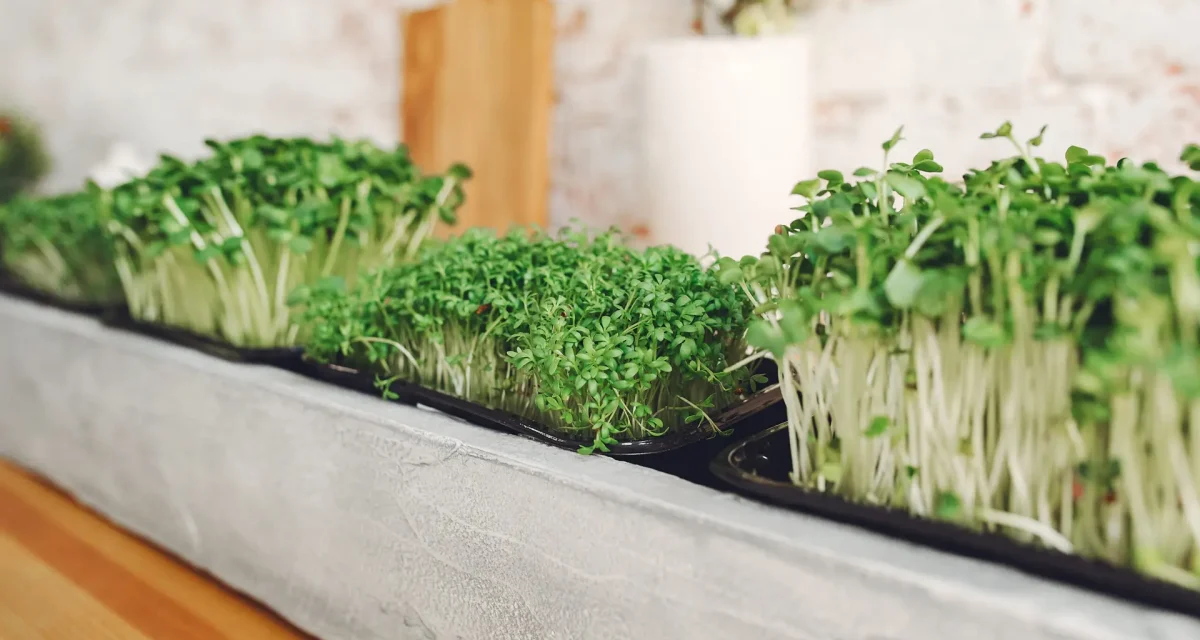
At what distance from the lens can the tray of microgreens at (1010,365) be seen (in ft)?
1.78

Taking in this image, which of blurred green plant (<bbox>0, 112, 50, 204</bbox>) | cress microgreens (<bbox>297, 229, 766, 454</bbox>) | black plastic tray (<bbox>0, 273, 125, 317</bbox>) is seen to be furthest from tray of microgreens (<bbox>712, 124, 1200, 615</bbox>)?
blurred green plant (<bbox>0, 112, 50, 204</bbox>)

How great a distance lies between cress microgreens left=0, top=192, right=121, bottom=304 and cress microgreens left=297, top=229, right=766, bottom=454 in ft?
2.69

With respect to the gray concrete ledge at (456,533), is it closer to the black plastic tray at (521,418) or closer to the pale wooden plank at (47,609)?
the black plastic tray at (521,418)

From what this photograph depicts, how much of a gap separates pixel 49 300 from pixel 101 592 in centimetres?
81

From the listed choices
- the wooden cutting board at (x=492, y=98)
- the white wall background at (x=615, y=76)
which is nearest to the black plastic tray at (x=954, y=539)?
the white wall background at (x=615, y=76)

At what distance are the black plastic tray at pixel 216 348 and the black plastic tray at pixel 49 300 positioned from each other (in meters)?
0.13

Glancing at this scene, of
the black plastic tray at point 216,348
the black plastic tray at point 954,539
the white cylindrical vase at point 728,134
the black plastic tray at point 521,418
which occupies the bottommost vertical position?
the black plastic tray at point 954,539

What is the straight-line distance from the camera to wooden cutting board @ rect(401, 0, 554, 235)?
1.91 meters

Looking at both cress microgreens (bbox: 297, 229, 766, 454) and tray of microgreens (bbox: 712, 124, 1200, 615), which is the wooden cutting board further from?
tray of microgreens (bbox: 712, 124, 1200, 615)

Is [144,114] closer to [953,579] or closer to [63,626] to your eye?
[63,626]

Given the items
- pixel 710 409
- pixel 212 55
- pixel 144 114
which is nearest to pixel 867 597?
pixel 710 409

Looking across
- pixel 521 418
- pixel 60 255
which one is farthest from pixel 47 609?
pixel 60 255

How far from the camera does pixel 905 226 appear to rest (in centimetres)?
65

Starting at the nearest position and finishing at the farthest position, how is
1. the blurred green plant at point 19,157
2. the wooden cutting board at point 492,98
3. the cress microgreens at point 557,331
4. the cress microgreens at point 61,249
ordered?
1. the cress microgreens at point 557,331
2. the cress microgreens at point 61,249
3. the wooden cutting board at point 492,98
4. the blurred green plant at point 19,157
